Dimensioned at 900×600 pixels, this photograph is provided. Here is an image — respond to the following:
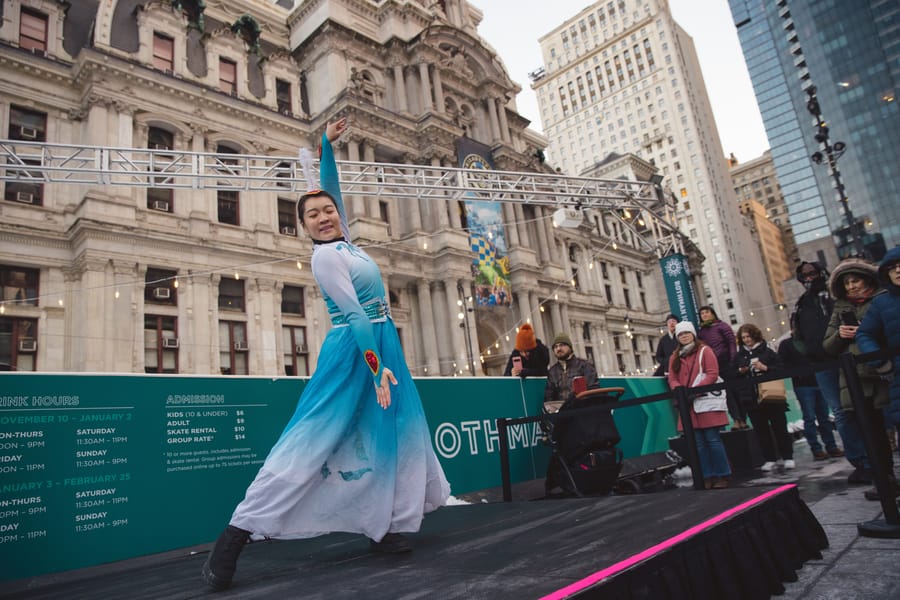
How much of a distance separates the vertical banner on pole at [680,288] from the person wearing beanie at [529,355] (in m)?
11.9

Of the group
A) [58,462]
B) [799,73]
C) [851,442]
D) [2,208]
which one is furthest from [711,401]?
[799,73]

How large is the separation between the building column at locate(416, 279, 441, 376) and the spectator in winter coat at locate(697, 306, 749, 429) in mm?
14737

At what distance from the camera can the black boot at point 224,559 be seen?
2434 millimetres

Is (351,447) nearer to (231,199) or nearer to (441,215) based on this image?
(231,199)

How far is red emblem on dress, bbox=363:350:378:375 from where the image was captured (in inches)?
111

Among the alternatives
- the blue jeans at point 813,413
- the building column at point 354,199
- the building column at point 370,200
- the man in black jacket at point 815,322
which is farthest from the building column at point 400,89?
the man in black jacket at point 815,322

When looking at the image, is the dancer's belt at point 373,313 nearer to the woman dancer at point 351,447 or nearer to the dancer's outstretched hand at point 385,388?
the woman dancer at point 351,447

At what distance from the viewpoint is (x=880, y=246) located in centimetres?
5409

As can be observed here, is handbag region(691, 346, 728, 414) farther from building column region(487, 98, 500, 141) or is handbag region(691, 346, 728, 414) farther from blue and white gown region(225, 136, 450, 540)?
building column region(487, 98, 500, 141)

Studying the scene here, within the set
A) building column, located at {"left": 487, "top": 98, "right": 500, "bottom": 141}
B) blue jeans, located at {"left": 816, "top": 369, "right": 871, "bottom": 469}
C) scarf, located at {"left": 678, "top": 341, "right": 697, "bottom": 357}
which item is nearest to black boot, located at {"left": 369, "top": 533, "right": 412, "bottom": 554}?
blue jeans, located at {"left": 816, "top": 369, "right": 871, "bottom": 469}

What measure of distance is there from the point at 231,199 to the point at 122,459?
17414 mm

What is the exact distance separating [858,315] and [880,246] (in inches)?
2485

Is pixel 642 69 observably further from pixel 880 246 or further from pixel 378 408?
pixel 378 408

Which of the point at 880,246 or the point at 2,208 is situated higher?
the point at 880,246
